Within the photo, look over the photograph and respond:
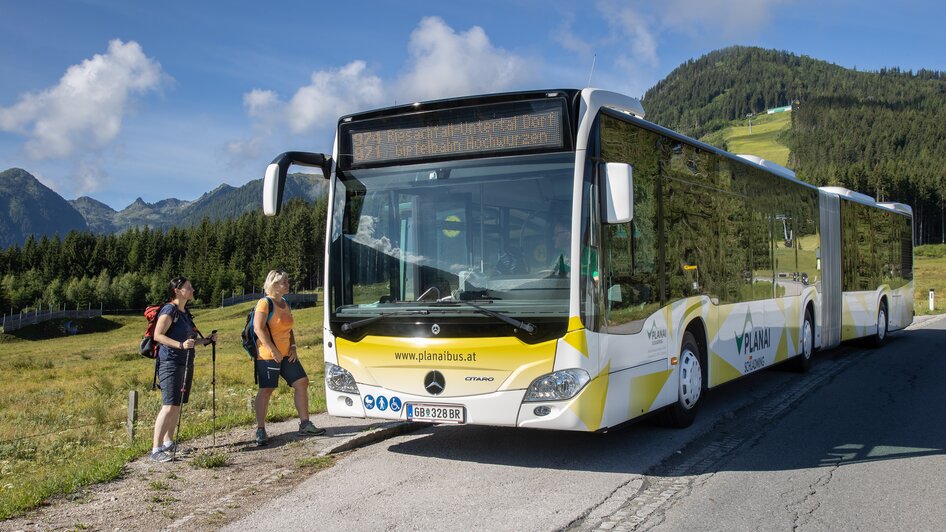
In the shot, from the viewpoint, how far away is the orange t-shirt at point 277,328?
26.2 ft

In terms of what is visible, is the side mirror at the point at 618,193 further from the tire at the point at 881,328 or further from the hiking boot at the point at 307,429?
the tire at the point at 881,328

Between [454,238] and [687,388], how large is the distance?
3206 mm

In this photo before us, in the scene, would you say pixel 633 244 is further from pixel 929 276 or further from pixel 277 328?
pixel 929 276

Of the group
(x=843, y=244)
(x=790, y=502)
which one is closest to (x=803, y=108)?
(x=843, y=244)

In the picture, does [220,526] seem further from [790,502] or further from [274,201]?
[790,502]

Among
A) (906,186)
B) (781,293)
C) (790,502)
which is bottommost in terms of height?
(790,502)

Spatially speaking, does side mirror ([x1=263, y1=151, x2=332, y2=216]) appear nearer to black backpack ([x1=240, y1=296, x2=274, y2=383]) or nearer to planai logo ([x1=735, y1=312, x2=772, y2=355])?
black backpack ([x1=240, y1=296, x2=274, y2=383])

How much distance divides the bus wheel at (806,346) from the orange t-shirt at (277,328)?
8.81 m

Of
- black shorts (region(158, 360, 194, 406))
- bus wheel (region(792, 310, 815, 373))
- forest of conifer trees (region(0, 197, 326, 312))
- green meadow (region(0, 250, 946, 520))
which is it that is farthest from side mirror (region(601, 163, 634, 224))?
forest of conifer trees (region(0, 197, 326, 312))

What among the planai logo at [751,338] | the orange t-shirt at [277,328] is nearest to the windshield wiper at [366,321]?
the orange t-shirt at [277,328]

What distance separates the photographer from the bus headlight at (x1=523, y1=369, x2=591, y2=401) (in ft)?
21.0

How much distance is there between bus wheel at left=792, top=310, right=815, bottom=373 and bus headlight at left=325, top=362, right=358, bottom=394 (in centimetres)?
864

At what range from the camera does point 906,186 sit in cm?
12175

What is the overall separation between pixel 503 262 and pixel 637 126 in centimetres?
197
